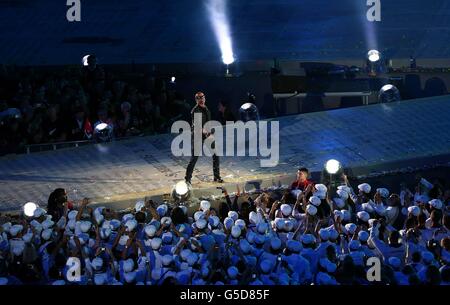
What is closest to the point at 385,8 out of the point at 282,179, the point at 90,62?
the point at 90,62

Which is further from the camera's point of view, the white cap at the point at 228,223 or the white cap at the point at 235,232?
the white cap at the point at 228,223

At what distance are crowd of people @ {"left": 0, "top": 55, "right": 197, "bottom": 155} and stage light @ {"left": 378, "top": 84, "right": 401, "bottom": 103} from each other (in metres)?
3.59

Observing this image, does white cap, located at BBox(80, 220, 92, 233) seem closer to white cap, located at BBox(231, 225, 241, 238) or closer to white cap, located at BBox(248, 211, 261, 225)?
white cap, located at BBox(231, 225, 241, 238)

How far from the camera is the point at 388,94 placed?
2250cm

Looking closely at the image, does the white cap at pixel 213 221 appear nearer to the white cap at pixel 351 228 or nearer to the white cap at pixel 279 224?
the white cap at pixel 279 224

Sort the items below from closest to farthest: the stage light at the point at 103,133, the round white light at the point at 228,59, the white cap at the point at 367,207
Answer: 1. the white cap at the point at 367,207
2. the stage light at the point at 103,133
3. the round white light at the point at 228,59

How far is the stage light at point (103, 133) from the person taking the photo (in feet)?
66.1

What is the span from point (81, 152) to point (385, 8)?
1061cm

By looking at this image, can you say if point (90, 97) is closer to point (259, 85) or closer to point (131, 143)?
point (131, 143)

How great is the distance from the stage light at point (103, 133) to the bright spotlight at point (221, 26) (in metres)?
4.15

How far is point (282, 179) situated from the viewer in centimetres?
1880

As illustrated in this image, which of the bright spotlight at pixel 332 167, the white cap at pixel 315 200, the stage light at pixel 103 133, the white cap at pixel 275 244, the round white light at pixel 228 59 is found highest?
the round white light at pixel 228 59

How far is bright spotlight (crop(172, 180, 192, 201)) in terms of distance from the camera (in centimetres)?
1759

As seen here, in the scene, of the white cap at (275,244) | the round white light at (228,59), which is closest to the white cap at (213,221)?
the white cap at (275,244)
